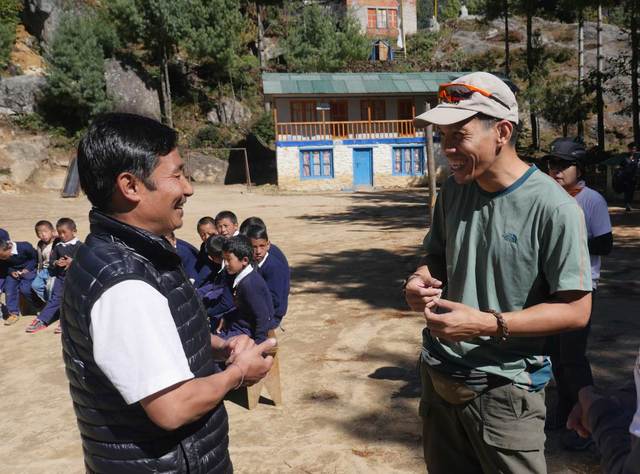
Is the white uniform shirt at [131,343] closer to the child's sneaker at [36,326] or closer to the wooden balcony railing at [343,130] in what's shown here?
the child's sneaker at [36,326]

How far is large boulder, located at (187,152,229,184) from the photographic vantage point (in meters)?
31.2

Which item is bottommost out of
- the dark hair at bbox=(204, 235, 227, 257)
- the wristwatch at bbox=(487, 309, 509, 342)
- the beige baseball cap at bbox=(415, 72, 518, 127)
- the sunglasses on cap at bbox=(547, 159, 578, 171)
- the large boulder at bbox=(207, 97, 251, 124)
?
the dark hair at bbox=(204, 235, 227, 257)

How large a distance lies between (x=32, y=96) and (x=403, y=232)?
25.6 m

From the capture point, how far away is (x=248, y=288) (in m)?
4.16

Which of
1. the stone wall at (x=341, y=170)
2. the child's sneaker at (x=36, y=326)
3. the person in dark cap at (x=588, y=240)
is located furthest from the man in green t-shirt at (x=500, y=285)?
the stone wall at (x=341, y=170)

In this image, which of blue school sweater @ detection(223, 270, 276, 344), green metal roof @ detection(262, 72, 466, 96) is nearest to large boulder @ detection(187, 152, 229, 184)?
green metal roof @ detection(262, 72, 466, 96)

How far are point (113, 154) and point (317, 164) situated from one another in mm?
27583

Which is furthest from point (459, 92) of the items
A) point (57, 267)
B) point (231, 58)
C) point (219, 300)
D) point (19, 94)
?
point (231, 58)

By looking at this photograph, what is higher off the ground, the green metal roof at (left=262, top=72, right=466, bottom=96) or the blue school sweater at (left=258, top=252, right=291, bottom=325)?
the green metal roof at (left=262, top=72, right=466, bottom=96)

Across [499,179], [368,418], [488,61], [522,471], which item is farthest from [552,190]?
[488,61]

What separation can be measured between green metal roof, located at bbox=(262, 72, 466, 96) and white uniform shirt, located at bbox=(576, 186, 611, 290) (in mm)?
24990

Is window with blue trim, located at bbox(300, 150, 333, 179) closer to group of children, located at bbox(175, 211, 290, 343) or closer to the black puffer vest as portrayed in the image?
group of children, located at bbox(175, 211, 290, 343)

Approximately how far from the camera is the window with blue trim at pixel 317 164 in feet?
94.5

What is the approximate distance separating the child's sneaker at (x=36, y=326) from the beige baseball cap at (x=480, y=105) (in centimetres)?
652
